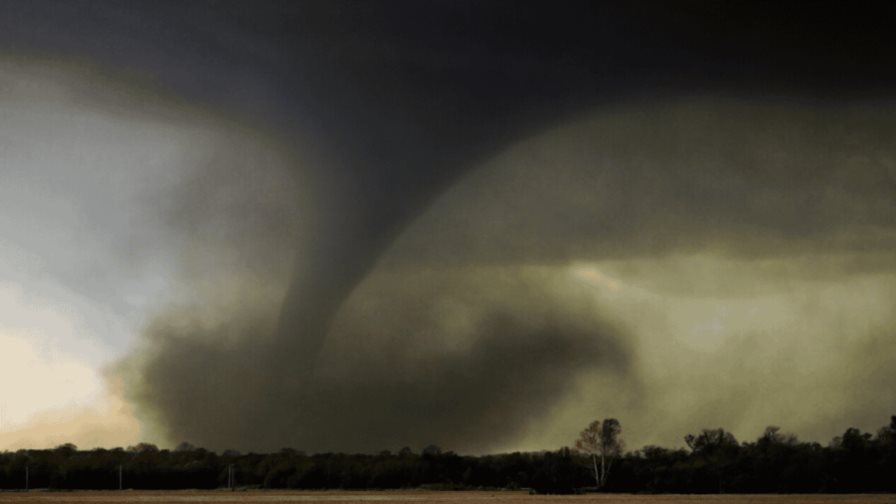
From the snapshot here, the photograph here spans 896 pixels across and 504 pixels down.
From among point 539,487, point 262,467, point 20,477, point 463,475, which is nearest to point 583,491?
point 539,487

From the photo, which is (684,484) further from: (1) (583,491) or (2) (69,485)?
(2) (69,485)

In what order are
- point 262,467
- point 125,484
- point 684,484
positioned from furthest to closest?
point 262,467
point 125,484
point 684,484

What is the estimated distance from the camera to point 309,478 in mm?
187500

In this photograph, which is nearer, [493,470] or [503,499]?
[503,499]

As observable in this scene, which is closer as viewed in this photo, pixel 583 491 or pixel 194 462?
pixel 583 491

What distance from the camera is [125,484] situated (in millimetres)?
181625

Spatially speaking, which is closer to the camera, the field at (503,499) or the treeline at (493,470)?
the field at (503,499)

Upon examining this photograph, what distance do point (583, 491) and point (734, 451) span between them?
1206 inches

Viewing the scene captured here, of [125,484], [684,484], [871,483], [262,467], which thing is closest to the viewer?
[871,483]

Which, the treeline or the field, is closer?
the field

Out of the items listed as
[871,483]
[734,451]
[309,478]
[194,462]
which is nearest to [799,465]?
[871,483]

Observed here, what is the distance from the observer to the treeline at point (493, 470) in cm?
15938

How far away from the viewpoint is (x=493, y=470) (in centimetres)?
18850

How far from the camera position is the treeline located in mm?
159375
